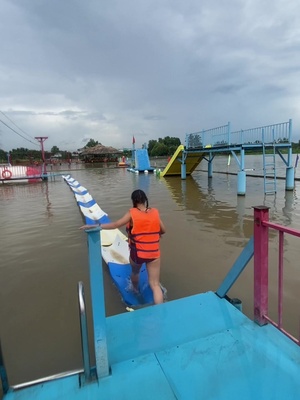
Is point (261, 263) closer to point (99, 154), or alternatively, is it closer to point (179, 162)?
point (179, 162)

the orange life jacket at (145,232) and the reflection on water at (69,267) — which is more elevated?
the orange life jacket at (145,232)

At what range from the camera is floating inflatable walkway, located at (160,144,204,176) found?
18.7 m

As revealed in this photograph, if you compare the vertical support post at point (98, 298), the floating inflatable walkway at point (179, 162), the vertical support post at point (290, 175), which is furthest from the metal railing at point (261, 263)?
the floating inflatable walkway at point (179, 162)

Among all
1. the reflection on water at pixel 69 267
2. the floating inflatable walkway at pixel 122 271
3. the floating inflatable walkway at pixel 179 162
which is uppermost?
the floating inflatable walkway at pixel 179 162

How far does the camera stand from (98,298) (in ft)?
5.78

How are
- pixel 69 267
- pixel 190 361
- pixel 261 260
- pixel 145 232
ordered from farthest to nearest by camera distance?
pixel 69 267
pixel 145 232
pixel 261 260
pixel 190 361

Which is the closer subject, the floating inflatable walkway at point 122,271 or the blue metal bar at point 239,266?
the blue metal bar at point 239,266

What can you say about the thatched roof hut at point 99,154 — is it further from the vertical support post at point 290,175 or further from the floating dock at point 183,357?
the floating dock at point 183,357

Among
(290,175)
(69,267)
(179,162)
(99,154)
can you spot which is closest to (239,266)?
(69,267)

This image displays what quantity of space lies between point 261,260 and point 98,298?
1335 mm

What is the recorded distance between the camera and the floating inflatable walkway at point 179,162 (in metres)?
18.7

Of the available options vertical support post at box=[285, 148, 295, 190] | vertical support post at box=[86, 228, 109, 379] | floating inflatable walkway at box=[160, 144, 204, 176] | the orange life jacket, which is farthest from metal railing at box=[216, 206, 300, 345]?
floating inflatable walkway at box=[160, 144, 204, 176]

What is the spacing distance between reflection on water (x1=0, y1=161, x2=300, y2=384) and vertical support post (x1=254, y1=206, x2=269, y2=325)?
1.02 metres

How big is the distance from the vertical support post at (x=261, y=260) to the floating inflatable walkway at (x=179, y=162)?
15.9 meters
